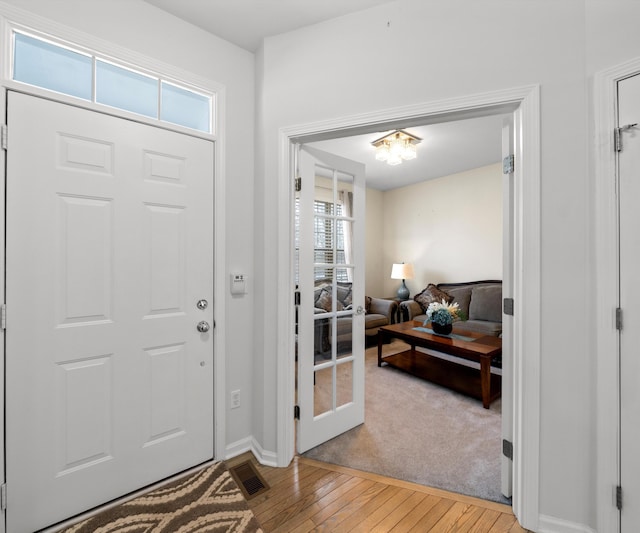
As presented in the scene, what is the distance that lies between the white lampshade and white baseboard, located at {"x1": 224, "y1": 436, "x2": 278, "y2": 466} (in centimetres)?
414

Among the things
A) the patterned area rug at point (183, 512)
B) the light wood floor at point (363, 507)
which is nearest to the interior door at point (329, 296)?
the light wood floor at point (363, 507)

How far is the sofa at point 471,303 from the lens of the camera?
428 centimetres

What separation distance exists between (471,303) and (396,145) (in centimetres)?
258

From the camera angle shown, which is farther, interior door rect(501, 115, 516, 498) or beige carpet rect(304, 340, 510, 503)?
beige carpet rect(304, 340, 510, 503)

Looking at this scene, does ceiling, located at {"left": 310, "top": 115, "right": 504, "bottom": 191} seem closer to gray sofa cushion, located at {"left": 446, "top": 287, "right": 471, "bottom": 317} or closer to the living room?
the living room

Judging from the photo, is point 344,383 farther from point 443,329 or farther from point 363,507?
point 443,329

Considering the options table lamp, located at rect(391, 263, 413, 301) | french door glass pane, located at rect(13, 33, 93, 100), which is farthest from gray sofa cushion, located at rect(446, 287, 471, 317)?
french door glass pane, located at rect(13, 33, 93, 100)

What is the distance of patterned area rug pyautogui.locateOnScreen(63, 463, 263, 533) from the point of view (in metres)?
1.49

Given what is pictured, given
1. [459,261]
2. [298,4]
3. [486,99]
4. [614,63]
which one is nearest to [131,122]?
[298,4]

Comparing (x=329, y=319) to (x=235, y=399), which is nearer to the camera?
(x=235, y=399)

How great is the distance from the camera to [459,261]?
5230mm

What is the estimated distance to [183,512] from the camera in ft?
5.18

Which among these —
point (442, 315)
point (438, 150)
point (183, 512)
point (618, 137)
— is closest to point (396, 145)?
point (438, 150)

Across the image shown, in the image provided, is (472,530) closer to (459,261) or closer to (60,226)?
(60,226)
